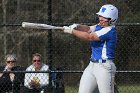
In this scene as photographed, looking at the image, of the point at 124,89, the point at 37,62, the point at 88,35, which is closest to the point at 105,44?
the point at 88,35

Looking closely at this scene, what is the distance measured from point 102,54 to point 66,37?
2400 mm

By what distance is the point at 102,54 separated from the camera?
293 inches

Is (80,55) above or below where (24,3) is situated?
below

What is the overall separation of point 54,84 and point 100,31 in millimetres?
1696

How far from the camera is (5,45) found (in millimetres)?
10398

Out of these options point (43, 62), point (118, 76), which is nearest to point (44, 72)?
point (43, 62)

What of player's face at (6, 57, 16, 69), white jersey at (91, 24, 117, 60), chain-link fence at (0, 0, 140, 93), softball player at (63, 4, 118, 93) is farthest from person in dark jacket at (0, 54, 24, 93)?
white jersey at (91, 24, 117, 60)

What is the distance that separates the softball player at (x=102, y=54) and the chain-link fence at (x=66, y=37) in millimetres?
1240

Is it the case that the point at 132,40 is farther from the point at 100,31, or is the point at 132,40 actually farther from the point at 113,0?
the point at 100,31

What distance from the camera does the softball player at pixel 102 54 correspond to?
24.2ft

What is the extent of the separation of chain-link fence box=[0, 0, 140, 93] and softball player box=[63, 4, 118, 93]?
48.8 inches

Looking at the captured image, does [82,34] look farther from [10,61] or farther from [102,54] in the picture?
[10,61]

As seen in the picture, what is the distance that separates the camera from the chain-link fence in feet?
30.4

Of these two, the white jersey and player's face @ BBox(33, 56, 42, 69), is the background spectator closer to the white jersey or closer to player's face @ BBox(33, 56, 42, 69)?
player's face @ BBox(33, 56, 42, 69)
